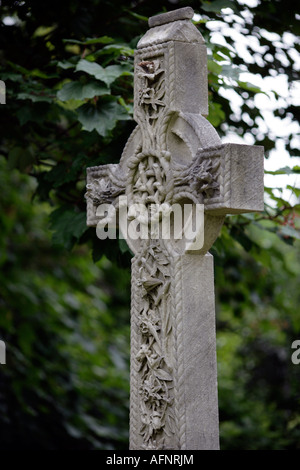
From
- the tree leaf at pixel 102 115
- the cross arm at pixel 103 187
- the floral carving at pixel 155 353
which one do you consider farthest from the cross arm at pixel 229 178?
the tree leaf at pixel 102 115

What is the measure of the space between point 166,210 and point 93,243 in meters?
1.51

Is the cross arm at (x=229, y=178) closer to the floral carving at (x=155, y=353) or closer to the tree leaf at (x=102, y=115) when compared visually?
the floral carving at (x=155, y=353)

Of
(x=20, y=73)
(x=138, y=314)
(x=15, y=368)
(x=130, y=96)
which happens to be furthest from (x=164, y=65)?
(x=15, y=368)

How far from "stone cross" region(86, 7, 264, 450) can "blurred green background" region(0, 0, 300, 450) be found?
0.91 metres

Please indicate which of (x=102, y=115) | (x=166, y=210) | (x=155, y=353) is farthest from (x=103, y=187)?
(x=155, y=353)

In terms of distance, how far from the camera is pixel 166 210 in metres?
3.81

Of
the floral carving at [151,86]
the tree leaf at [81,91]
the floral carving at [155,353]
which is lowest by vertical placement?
the floral carving at [155,353]

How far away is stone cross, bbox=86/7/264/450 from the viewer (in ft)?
11.8

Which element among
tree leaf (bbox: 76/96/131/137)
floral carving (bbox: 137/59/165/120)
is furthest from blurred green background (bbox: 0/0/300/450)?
floral carving (bbox: 137/59/165/120)

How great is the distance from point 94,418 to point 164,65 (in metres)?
7.18

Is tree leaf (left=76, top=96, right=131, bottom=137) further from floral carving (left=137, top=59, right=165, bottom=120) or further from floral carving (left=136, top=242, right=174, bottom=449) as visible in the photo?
floral carving (left=136, top=242, right=174, bottom=449)

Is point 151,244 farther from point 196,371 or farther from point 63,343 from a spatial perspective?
point 63,343

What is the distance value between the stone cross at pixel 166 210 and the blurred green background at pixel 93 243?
915mm

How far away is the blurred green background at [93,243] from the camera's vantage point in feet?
17.1
